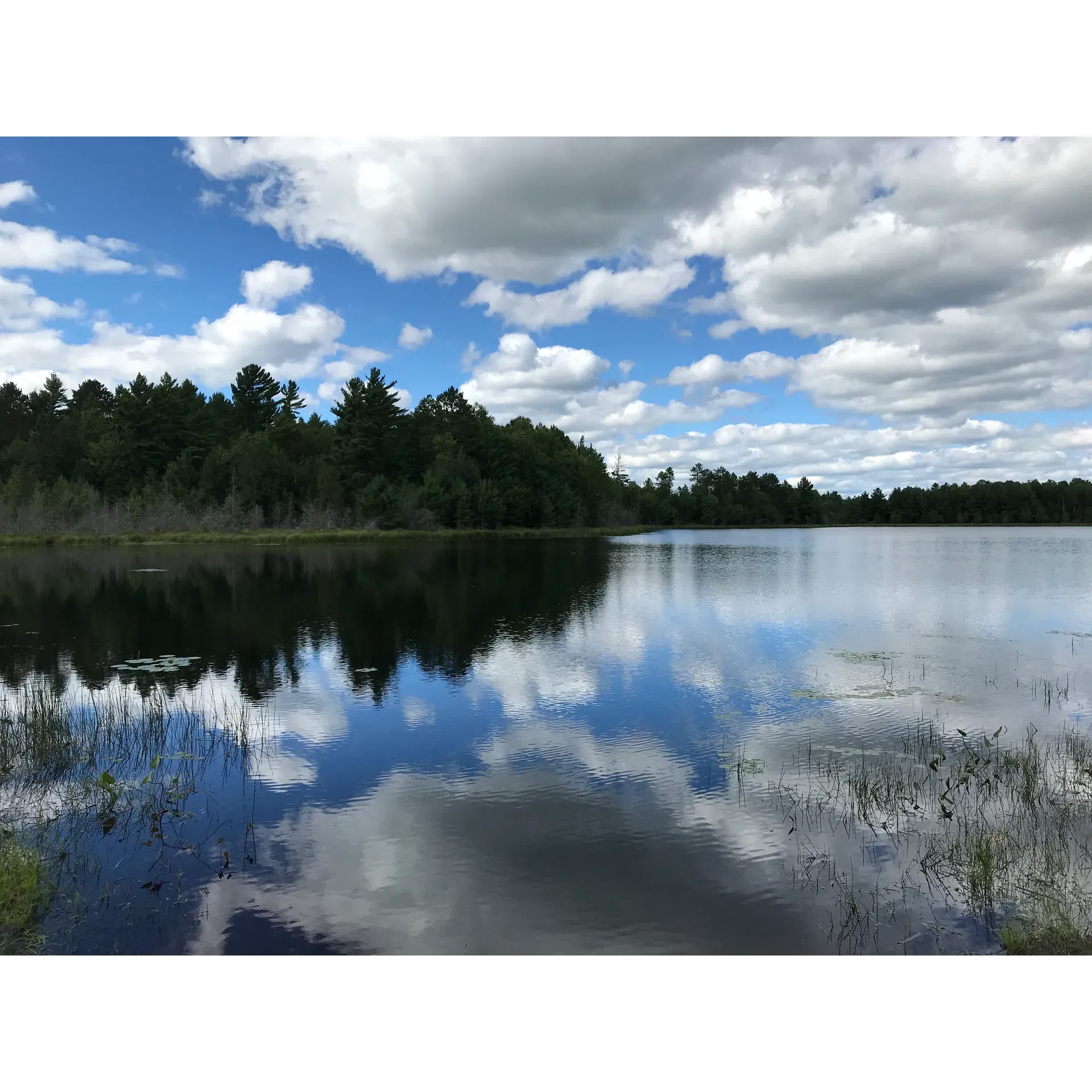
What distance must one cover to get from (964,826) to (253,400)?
103 metres

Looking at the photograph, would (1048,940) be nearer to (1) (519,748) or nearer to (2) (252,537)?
(1) (519,748)

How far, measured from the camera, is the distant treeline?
7600 cm

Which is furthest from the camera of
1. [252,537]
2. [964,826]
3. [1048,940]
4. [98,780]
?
[252,537]

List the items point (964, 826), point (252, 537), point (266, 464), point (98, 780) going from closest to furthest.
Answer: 1. point (964, 826)
2. point (98, 780)
3. point (252, 537)
4. point (266, 464)

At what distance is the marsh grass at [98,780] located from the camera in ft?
25.7

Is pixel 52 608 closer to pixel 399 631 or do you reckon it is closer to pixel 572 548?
pixel 399 631

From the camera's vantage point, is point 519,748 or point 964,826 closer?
point 964,826

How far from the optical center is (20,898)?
713 centimetres

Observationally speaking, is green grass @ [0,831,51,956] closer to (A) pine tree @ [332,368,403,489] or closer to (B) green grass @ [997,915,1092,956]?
(B) green grass @ [997,915,1092,956]

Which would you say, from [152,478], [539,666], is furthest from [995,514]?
[539,666]

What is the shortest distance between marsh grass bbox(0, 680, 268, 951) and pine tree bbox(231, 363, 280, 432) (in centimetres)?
8847

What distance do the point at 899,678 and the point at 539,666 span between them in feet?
28.7

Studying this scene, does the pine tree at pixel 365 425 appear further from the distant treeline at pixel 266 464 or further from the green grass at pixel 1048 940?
the green grass at pixel 1048 940

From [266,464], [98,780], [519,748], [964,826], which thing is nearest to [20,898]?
[98,780]
